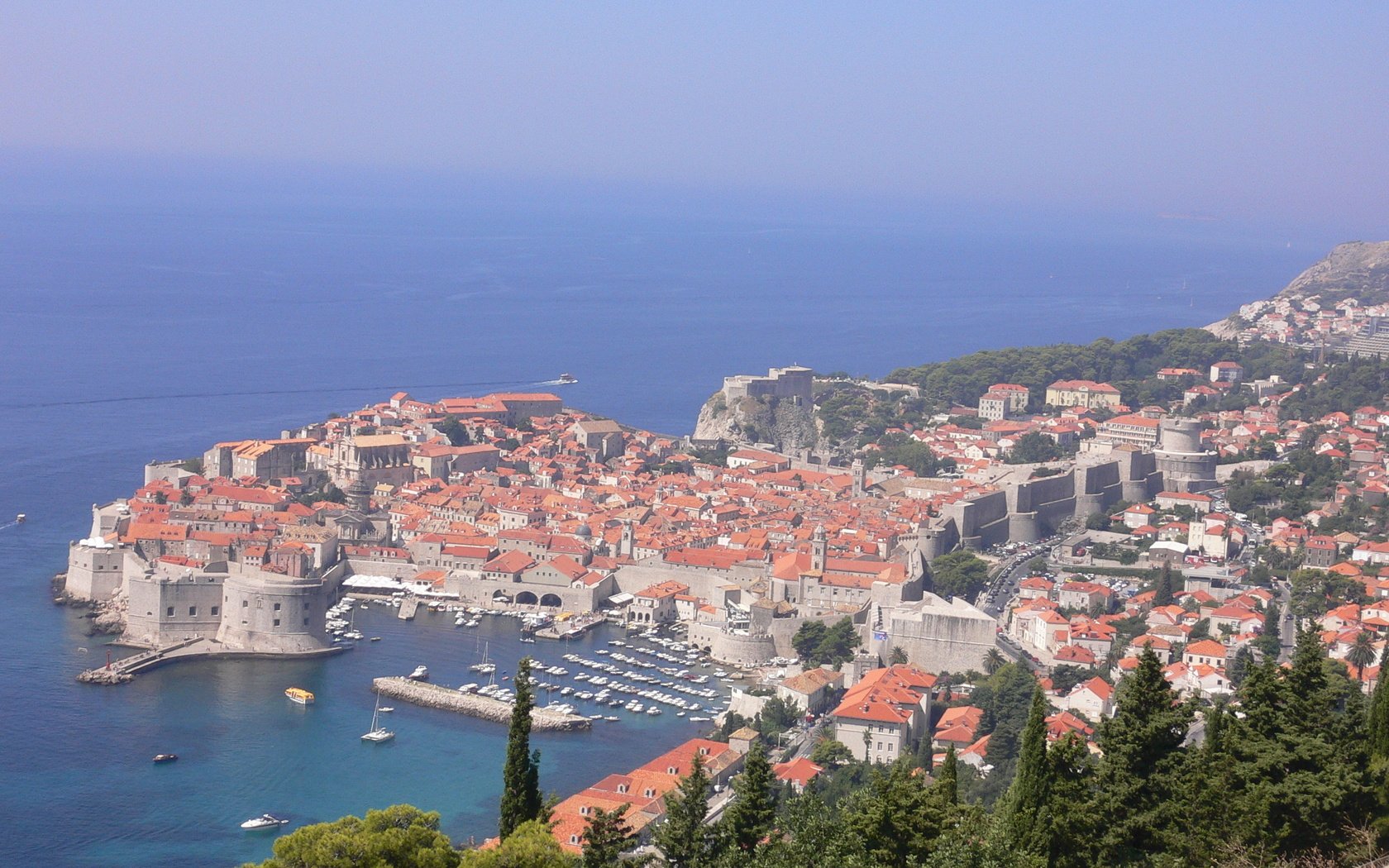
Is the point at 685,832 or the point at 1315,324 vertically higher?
the point at 1315,324

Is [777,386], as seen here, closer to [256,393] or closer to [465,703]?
[256,393]

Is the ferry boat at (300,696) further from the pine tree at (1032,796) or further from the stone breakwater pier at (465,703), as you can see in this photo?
the pine tree at (1032,796)

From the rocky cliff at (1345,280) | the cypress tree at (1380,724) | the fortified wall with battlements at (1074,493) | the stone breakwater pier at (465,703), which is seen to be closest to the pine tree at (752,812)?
the cypress tree at (1380,724)

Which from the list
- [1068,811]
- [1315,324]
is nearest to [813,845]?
[1068,811]

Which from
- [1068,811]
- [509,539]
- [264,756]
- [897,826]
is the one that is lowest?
[264,756]

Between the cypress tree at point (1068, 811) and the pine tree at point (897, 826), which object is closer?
the pine tree at point (897, 826)

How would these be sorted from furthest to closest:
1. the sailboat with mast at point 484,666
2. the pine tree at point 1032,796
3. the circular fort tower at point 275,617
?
the circular fort tower at point 275,617
the sailboat with mast at point 484,666
the pine tree at point 1032,796

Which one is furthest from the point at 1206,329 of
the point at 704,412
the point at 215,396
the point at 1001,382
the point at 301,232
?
the point at 301,232
